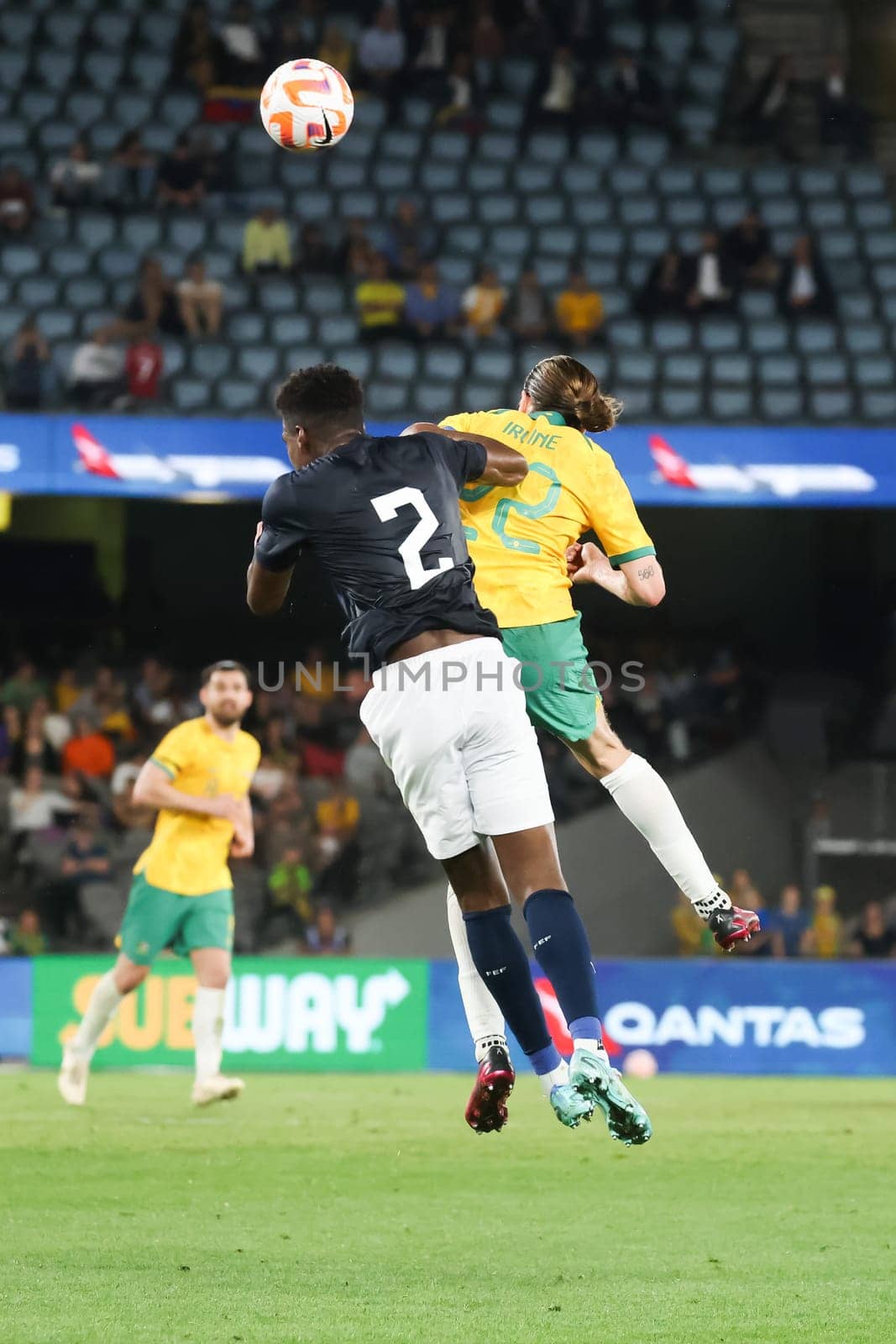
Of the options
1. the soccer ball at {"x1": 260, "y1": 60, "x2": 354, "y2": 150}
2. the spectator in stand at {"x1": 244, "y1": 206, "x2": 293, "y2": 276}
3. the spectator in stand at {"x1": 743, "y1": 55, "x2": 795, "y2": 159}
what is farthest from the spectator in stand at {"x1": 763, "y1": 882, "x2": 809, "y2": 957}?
the soccer ball at {"x1": 260, "y1": 60, "x2": 354, "y2": 150}

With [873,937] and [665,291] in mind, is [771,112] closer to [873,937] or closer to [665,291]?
[665,291]

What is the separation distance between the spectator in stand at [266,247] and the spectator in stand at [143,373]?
205 centimetres

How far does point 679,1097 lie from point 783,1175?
3524mm

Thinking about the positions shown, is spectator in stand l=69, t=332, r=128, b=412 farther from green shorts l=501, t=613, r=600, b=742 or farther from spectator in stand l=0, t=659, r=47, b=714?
green shorts l=501, t=613, r=600, b=742

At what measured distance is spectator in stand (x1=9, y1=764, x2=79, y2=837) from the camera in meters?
15.1

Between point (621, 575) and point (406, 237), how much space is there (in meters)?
11.1

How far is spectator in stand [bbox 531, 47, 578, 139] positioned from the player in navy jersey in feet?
44.4

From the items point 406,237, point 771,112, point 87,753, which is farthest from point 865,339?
point 87,753

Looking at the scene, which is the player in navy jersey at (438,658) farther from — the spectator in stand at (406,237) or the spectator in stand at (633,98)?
the spectator in stand at (633,98)

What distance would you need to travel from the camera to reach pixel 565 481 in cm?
586

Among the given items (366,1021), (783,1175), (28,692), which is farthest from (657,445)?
(783,1175)

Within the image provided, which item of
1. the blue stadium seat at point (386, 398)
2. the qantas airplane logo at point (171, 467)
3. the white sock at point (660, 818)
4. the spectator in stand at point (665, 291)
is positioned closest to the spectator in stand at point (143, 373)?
the qantas airplane logo at point (171, 467)

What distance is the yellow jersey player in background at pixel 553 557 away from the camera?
5809 millimetres

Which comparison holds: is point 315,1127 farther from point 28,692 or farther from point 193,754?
point 28,692
